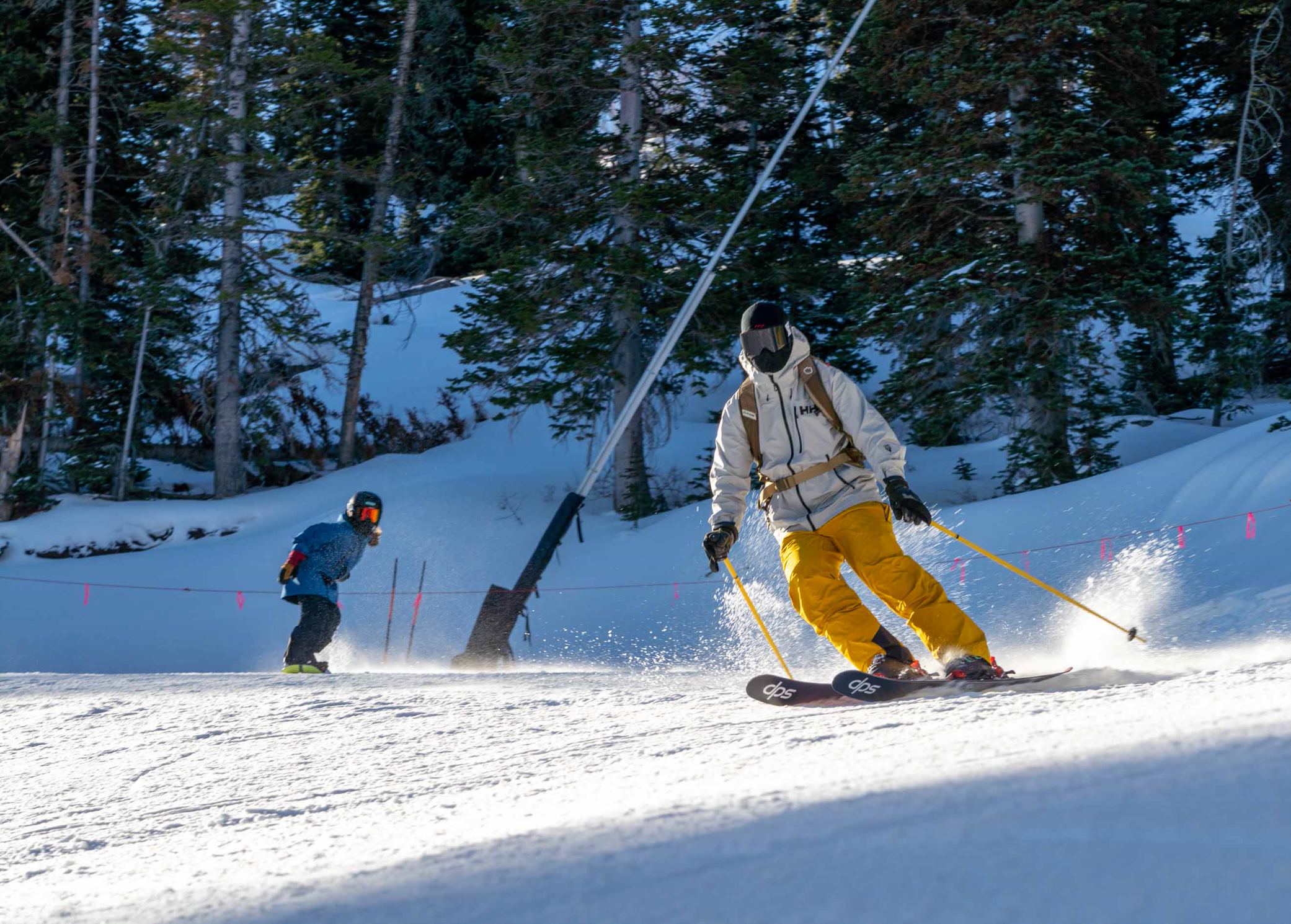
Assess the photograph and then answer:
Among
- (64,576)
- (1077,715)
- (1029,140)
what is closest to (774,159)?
(1029,140)

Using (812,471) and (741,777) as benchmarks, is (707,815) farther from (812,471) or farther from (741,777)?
(812,471)

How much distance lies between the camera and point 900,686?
4.36 m

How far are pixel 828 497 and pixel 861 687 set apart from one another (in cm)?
116

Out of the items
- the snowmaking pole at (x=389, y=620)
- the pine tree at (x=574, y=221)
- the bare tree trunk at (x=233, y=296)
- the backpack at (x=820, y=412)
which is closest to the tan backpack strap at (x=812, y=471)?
the backpack at (x=820, y=412)

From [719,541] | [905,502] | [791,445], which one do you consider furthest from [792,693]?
[791,445]

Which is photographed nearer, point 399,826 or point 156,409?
point 399,826

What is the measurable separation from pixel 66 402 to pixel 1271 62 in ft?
62.9

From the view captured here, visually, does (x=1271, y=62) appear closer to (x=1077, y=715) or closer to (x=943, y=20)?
(x=943, y=20)

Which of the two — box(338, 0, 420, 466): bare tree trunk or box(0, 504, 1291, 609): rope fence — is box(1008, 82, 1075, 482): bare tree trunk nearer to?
box(0, 504, 1291, 609): rope fence

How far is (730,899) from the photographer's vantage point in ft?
6.16

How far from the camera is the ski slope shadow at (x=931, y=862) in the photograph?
1720 mm

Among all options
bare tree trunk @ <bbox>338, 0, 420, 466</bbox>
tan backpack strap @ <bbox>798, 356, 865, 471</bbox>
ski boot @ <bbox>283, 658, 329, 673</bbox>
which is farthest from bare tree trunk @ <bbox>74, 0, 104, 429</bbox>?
tan backpack strap @ <bbox>798, 356, 865, 471</bbox>

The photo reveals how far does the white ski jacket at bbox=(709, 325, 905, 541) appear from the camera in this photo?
510 cm

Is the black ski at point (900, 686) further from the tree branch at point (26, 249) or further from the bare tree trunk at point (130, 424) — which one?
the tree branch at point (26, 249)
